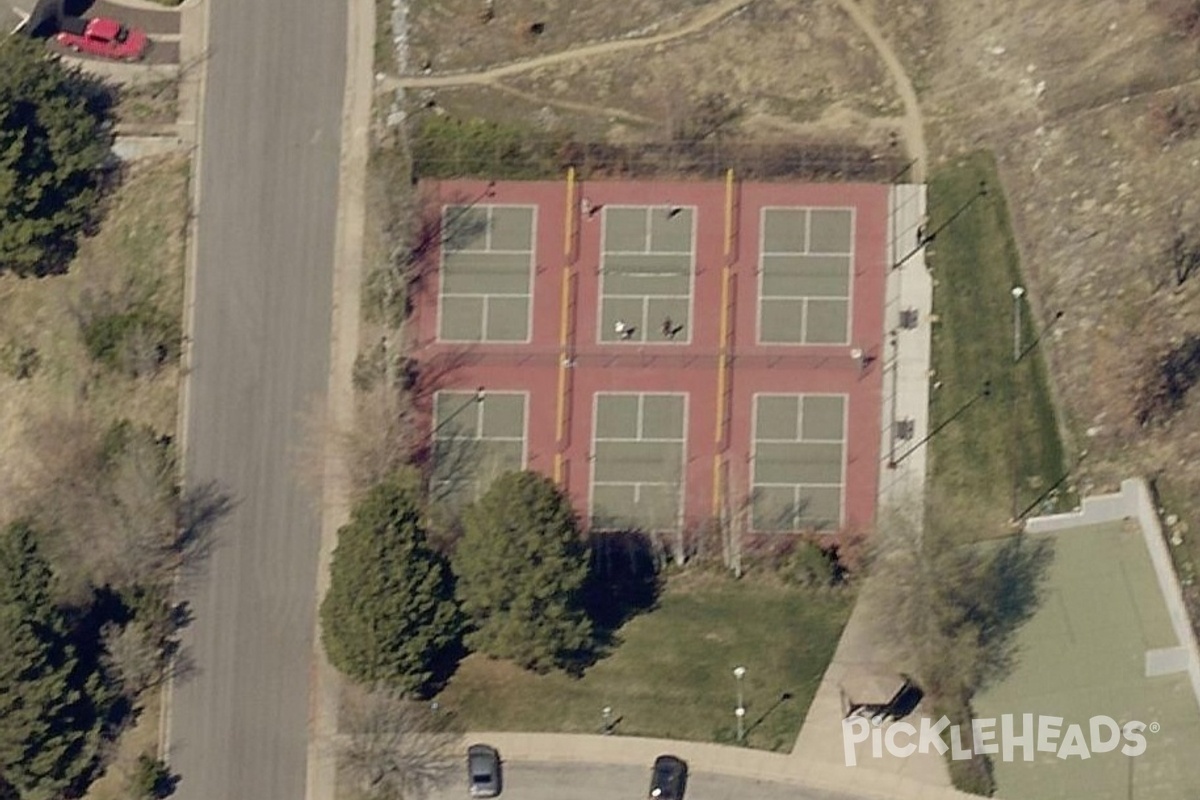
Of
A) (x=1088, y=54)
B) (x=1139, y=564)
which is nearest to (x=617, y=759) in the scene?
(x=1139, y=564)

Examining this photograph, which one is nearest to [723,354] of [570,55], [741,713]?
[570,55]

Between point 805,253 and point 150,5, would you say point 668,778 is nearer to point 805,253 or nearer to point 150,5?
point 805,253

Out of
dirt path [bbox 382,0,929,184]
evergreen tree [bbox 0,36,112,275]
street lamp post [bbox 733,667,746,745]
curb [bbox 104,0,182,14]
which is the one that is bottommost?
street lamp post [bbox 733,667,746,745]

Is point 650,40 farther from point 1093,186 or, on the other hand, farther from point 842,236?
point 1093,186

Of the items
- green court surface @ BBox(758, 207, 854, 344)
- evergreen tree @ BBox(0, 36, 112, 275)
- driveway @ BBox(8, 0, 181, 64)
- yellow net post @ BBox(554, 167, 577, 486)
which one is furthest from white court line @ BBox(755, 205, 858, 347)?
evergreen tree @ BBox(0, 36, 112, 275)

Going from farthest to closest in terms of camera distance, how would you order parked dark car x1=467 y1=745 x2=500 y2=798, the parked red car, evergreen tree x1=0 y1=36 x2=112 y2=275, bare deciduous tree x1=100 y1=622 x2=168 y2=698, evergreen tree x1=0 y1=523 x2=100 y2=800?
the parked red car
evergreen tree x1=0 y1=36 x2=112 y2=275
parked dark car x1=467 y1=745 x2=500 y2=798
bare deciduous tree x1=100 y1=622 x2=168 y2=698
evergreen tree x1=0 y1=523 x2=100 y2=800

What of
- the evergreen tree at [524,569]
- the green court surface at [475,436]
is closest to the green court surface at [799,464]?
the evergreen tree at [524,569]

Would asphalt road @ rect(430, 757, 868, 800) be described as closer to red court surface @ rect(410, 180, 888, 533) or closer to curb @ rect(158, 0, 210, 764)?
red court surface @ rect(410, 180, 888, 533)
